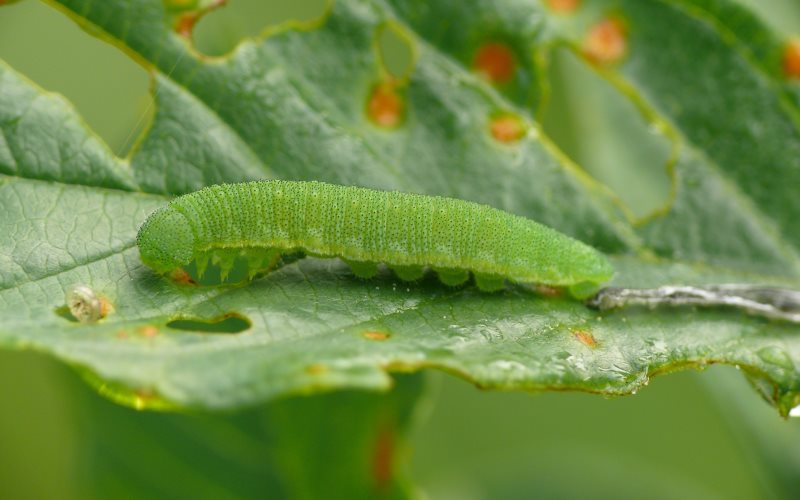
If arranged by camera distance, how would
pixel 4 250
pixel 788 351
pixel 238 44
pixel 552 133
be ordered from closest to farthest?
1. pixel 4 250
2. pixel 788 351
3. pixel 238 44
4. pixel 552 133

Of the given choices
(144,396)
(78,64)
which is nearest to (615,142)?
(144,396)

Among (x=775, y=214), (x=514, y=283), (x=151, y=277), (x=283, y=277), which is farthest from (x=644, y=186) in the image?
(x=151, y=277)

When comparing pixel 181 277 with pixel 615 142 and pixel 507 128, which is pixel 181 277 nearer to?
pixel 507 128

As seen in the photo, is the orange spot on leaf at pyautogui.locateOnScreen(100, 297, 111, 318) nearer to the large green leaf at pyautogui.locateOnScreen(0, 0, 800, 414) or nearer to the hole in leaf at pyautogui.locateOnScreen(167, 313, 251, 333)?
the large green leaf at pyautogui.locateOnScreen(0, 0, 800, 414)

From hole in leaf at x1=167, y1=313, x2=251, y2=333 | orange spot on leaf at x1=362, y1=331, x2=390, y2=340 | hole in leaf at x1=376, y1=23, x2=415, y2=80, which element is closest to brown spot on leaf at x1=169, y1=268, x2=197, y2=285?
hole in leaf at x1=167, y1=313, x2=251, y2=333

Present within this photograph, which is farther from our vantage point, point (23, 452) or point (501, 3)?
point (23, 452)

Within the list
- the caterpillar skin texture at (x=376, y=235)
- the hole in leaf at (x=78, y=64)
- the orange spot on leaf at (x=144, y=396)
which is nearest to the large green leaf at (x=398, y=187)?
the orange spot on leaf at (x=144, y=396)

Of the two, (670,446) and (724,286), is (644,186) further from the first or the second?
(670,446)
